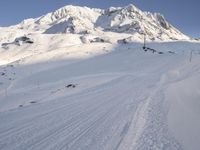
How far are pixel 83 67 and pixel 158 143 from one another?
43552 millimetres

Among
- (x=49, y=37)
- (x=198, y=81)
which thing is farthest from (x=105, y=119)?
(x=49, y=37)

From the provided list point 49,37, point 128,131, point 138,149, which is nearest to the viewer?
point 138,149

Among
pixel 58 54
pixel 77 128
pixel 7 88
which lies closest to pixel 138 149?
pixel 77 128

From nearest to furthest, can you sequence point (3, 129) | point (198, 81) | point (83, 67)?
point (3, 129) → point (198, 81) → point (83, 67)

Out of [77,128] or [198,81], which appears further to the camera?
[198,81]

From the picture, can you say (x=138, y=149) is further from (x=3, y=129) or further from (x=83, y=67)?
(x=83, y=67)

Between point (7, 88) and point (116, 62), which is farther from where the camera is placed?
point (116, 62)

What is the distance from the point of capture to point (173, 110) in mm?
15977

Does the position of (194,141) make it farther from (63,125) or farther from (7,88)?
(7,88)

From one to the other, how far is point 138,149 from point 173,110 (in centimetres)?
641

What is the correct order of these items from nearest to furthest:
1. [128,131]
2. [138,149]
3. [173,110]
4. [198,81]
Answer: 1. [138,149]
2. [128,131]
3. [173,110]
4. [198,81]

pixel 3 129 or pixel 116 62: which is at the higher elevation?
pixel 3 129

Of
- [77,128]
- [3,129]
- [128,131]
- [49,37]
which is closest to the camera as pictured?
[128,131]

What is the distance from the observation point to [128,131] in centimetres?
1215
